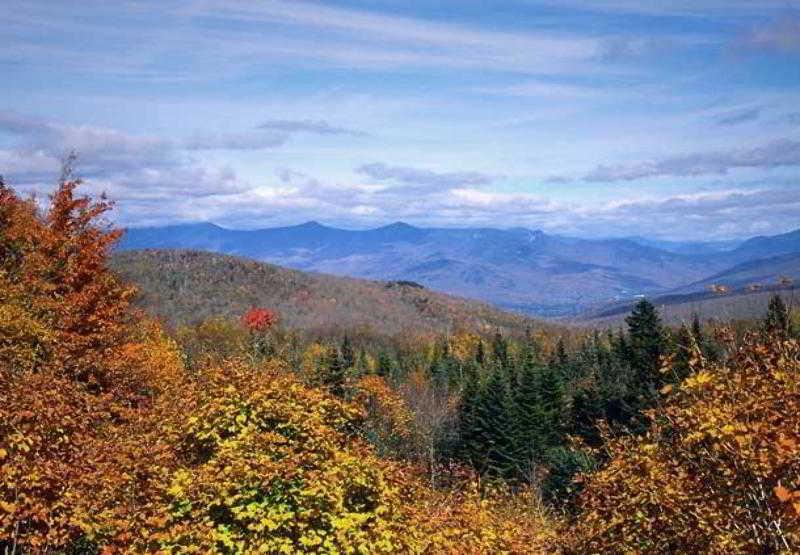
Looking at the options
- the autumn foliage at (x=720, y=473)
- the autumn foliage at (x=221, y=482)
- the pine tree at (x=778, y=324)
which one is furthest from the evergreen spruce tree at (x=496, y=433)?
the autumn foliage at (x=720, y=473)

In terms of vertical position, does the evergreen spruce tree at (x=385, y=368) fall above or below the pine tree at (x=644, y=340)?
below

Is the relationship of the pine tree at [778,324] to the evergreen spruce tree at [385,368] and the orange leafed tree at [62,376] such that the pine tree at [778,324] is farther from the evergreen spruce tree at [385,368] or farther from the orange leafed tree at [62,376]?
the evergreen spruce tree at [385,368]

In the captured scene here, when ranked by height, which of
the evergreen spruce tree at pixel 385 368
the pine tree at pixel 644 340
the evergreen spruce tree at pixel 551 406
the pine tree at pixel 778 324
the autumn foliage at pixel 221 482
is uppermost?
the pine tree at pixel 778 324

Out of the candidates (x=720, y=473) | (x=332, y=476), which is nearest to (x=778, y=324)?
(x=720, y=473)

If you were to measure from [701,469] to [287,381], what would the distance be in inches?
294

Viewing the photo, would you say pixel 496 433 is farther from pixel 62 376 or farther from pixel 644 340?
pixel 62 376

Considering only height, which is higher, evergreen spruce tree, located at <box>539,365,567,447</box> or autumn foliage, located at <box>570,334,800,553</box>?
autumn foliage, located at <box>570,334,800,553</box>

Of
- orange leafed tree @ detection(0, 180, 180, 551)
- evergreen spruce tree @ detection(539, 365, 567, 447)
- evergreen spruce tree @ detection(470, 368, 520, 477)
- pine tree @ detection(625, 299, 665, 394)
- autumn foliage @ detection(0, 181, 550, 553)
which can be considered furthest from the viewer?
evergreen spruce tree @ detection(539, 365, 567, 447)

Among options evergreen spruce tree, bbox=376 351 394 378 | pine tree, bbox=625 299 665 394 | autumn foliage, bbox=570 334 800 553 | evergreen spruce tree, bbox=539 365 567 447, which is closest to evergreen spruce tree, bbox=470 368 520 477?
evergreen spruce tree, bbox=539 365 567 447

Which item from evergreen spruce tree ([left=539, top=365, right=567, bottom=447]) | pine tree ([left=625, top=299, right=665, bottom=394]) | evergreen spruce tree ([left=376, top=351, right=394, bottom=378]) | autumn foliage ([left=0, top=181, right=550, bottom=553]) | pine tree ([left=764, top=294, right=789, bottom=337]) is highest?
pine tree ([left=764, top=294, right=789, bottom=337])

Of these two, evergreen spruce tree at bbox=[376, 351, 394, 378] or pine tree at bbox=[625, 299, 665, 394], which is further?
evergreen spruce tree at bbox=[376, 351, 394, 378]

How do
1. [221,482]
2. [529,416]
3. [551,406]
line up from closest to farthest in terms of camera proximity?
1. [221,482]
2. [529,416]
3. [551,406]

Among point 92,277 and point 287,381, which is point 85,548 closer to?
point 287,381

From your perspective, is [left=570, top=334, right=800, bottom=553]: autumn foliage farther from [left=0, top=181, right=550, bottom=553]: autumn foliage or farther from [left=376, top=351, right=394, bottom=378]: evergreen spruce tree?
[left=376, top=351, right=394, bottom=378]: evergreen spruce tree
